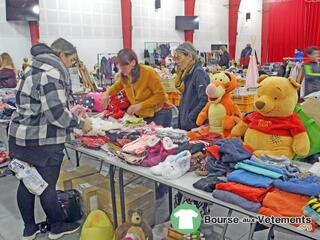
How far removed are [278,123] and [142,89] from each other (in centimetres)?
137

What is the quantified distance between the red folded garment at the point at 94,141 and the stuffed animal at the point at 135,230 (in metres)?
0.55

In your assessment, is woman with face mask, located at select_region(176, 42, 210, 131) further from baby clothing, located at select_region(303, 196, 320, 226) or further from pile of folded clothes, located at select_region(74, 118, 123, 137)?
baby clothing, located at select_region(303, 196, 320, 226)

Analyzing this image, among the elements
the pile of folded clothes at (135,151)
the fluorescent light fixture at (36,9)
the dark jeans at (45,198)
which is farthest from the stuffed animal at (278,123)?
the fluorescent light fixture at (36,9)

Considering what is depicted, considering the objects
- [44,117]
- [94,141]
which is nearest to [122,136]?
[94,141]

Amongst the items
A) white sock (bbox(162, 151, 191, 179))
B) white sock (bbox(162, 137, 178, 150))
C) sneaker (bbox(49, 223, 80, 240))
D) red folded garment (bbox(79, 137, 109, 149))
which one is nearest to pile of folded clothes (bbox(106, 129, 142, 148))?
red folded garment (bbox(79, 137, 109, 149))

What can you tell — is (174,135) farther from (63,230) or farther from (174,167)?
(63,230)

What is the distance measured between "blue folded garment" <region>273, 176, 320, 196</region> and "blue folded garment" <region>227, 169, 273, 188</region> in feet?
0.14

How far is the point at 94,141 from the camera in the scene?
2.38 meters

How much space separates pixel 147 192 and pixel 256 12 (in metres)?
12.1

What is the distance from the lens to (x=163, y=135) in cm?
218

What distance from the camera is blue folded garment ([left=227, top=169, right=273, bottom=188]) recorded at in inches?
57.1

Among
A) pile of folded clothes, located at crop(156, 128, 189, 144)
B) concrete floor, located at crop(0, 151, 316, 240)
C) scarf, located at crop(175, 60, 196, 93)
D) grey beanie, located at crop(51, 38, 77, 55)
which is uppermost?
grey beanie, located at crop(51, 38, 77, 55)

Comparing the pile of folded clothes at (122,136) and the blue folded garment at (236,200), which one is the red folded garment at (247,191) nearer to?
the blue folded garment at (236,200)

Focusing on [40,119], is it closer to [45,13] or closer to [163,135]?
[163,135]
